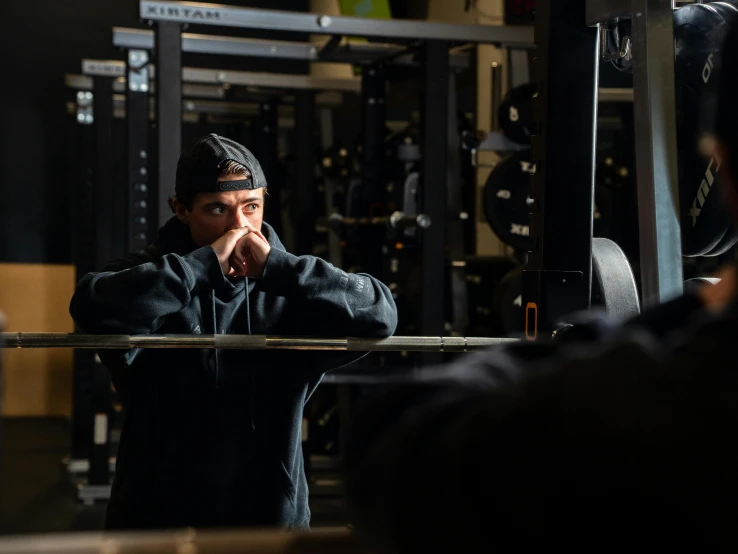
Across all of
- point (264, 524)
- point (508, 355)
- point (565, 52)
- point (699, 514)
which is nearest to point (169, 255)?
point (264, 524)

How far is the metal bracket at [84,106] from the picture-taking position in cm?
656

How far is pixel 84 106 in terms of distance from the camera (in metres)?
6.60

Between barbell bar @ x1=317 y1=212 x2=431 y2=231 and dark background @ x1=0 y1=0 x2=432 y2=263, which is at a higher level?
dark background @ x1=0 y1=0 x2=432 y2=263

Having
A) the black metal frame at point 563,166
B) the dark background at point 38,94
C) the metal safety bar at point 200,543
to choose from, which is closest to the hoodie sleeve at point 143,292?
the black metal frame at point 563,166

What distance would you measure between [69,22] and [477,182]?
4.58m

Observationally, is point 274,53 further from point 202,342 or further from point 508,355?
point 508,355

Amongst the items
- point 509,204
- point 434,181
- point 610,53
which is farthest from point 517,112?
point 610,53

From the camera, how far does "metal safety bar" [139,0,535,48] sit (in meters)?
4.01

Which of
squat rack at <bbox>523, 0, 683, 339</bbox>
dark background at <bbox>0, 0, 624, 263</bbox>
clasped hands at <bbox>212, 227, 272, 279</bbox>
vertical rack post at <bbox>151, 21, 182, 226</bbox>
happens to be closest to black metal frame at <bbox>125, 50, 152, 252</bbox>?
vertical rack post at <bbox>151, 21, 182, 226</bbox>

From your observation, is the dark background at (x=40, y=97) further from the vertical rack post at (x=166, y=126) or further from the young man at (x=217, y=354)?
the young man at (x=217, y=354)

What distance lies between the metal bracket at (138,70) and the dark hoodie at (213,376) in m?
3.27

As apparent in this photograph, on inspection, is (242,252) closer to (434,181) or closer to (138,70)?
(434,181)

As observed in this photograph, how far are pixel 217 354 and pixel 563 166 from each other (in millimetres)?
821

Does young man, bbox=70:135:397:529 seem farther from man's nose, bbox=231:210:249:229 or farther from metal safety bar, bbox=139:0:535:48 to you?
metal safety bar, bbox=139:0:535:48
